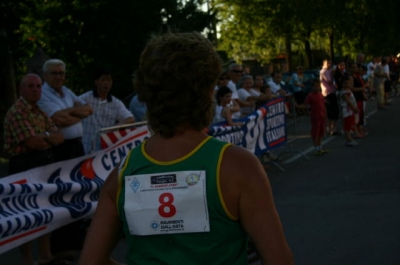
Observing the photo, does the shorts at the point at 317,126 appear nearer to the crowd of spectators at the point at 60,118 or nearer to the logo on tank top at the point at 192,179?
the crowd of spectators at the point at 60,118

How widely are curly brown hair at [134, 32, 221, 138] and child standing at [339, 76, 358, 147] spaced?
15.0 metres

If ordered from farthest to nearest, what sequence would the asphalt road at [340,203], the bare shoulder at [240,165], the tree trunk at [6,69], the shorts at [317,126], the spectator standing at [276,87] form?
the tree trunk at [6,69] → the spectator standing at [276,87] → the shorts at [317,126] → the asphalt road at [340,203] → the bare shoulder at [240,165]

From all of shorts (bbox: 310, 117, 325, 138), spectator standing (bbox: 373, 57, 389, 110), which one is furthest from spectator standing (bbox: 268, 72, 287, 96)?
spectator standing (bbox: 373, 57, 389, 110)

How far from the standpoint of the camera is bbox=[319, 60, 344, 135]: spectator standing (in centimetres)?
1992

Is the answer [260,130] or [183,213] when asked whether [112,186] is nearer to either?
[183,213]

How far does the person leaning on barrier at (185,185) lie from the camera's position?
2535 millimetres

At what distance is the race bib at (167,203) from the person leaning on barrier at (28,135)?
4.85m

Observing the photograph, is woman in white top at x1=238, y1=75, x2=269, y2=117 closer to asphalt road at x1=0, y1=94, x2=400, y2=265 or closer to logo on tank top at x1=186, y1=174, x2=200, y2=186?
asphalt road at x1=0, y1=94, x2=400, y2=265

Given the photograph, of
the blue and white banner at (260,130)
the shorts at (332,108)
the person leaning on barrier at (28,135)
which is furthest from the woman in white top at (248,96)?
the person leaning on barrier at (28,135)

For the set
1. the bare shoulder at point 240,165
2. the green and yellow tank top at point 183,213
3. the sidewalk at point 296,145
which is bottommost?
the sidewalk at point 296,145

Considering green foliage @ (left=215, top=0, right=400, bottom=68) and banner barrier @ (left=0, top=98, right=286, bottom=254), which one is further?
green foliage @ (left=215, top=0, right=400, bottom=68)

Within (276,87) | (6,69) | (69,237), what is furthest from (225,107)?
(6,69)

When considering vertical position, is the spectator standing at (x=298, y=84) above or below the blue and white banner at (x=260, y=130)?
below

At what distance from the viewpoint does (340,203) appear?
10.3 metres
